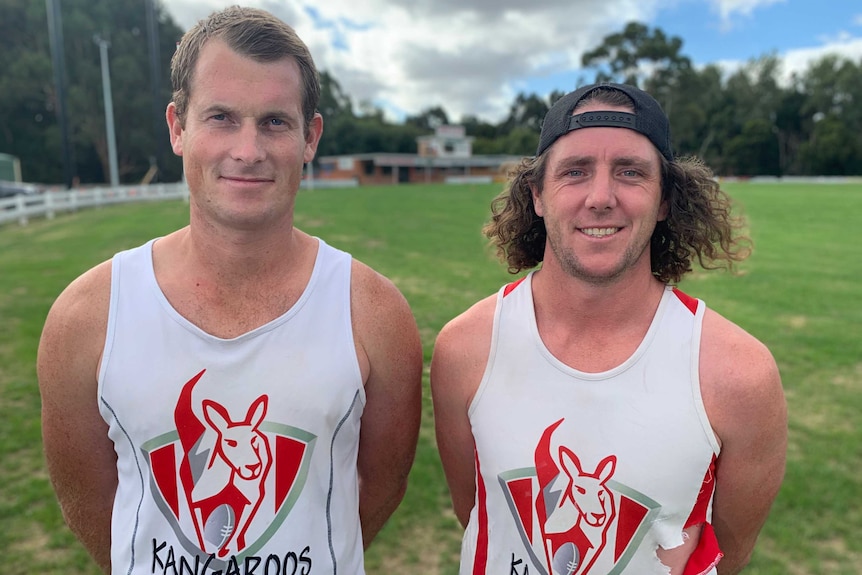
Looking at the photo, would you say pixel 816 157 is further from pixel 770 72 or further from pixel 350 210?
pixel 350 210

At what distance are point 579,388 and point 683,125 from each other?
70.1 meters

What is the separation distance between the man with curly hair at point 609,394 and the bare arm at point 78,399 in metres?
1.25

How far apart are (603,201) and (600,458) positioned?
87 cm

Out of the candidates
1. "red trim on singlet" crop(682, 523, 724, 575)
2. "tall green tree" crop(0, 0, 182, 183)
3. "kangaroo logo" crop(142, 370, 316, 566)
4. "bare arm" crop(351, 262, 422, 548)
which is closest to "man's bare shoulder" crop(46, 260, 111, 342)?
"kangaroo logo" crop(142, 370, 316, 566)

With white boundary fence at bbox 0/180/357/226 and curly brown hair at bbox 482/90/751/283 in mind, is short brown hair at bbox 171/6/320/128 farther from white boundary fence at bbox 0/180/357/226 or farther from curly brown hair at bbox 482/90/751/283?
white boundary fence at bbox 0/180/357/226

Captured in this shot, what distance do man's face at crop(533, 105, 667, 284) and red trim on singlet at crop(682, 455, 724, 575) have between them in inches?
30.4

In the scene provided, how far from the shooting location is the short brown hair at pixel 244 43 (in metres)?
1.90

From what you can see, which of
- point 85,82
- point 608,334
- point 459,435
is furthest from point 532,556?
point 85,82

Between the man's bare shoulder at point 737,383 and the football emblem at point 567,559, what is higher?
the man's bare shoulder at point 737,383

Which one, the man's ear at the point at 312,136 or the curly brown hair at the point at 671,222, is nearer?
the man's ear at the point at 312,136

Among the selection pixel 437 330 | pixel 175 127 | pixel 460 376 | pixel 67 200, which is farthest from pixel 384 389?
pixel 67 200

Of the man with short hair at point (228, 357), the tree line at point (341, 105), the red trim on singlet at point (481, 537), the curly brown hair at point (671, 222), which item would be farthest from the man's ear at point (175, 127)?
the tree line at point (341, 105)

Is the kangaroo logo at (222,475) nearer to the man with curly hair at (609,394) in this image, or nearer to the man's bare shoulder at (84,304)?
the man's bare shoulder at (84,304)

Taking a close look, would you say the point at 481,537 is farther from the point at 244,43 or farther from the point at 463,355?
the point at 244,43
